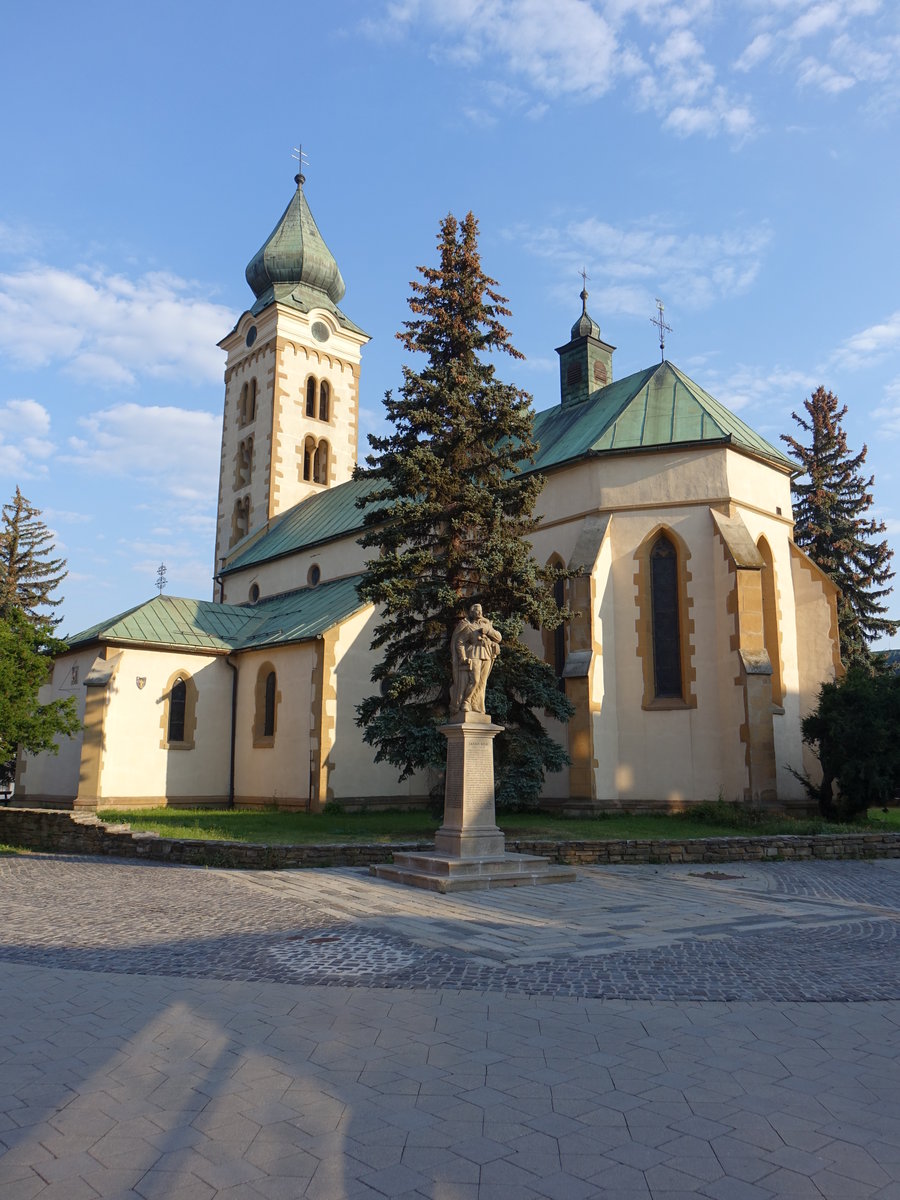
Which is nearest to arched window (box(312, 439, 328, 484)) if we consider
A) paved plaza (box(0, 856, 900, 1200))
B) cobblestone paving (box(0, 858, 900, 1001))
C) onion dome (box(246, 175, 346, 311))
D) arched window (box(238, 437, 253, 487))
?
arched window (box(238, 437, 253, 487))

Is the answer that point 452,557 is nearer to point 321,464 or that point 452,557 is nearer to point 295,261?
point 321,464

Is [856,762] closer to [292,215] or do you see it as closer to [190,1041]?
[190,1041]

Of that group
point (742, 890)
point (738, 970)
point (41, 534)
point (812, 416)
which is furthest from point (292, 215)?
point (738, 970)

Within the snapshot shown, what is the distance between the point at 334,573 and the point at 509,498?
12.7 metres

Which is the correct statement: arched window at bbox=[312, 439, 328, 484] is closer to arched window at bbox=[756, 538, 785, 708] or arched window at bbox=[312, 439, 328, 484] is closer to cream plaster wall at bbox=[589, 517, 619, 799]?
cream plaster wall at bbox=[589, 517, 619, 799]

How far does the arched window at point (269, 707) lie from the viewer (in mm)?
25750

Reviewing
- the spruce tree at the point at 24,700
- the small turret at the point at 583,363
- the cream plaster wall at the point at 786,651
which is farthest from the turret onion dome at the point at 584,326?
the spruce tree at the point at 24,700

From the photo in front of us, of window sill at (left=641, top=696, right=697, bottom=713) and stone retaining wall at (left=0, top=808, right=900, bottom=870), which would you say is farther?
window sill at (left=641, top=696, right=697, bottom=713)

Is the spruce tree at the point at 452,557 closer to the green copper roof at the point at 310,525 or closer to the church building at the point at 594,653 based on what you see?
the church building at the point at 594,653

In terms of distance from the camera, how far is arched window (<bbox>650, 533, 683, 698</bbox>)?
21406 millimetres

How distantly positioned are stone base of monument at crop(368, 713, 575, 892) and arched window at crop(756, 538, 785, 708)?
1051cm

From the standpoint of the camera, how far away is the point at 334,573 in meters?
29.9

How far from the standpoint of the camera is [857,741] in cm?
1880

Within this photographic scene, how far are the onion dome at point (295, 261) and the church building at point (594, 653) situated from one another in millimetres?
13656
